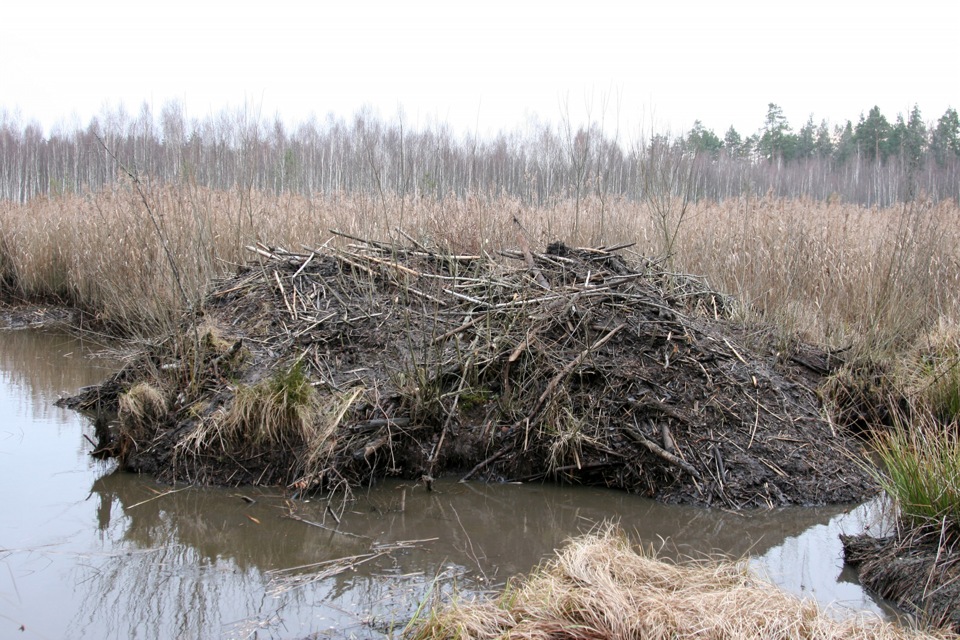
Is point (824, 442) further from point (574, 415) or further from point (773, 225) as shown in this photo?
point (773, 225)

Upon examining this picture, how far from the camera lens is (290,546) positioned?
4.48 meters

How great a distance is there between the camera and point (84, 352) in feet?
34.2

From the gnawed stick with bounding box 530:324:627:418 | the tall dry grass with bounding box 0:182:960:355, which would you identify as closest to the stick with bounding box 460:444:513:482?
the gnawed stick with bounding box 530:324:627:418

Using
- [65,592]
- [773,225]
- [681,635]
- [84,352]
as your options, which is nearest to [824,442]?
[681,635]

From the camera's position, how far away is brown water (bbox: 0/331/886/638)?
12.0 ft

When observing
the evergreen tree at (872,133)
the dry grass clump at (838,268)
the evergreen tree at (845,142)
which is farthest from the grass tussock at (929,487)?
the evergreen tree at (845,142)

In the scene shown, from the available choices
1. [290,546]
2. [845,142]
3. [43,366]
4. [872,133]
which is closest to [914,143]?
[290,546]

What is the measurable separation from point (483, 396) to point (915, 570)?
3088 mm

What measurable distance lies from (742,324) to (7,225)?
13317mm

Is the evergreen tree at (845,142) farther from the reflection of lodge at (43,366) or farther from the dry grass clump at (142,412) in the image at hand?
the dry grass clump at (142,412)

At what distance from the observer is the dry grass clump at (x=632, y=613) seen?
308 cm

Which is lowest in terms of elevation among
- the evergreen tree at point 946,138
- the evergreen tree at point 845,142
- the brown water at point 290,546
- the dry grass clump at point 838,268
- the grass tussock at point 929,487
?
the brown water at point 290,546

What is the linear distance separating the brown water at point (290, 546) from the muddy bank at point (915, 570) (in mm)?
125

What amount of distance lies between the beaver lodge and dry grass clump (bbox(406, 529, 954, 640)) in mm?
1800
